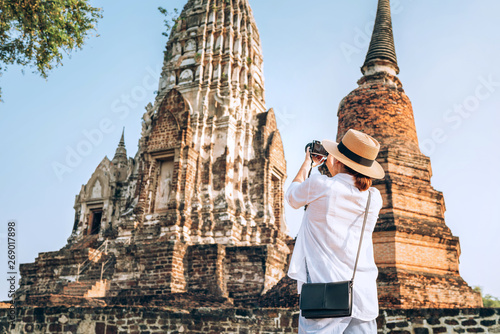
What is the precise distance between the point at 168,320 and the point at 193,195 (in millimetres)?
9564

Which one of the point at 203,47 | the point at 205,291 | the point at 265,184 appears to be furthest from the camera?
the point at 203,47

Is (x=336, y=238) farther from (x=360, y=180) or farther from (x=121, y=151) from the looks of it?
(x=121, y=151)

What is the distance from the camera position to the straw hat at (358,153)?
9.34 ft

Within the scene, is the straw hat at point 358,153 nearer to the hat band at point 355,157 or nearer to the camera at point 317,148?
the hat band at point 355,157

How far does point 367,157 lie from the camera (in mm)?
2877

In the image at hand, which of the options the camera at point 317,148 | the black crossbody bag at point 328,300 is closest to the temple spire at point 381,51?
the camera at point 317,148

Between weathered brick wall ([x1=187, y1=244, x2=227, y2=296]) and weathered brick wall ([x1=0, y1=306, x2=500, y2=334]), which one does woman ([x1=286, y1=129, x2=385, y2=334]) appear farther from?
weathered brick wall ([x1=187, y1=244, x2=227, y2=296])

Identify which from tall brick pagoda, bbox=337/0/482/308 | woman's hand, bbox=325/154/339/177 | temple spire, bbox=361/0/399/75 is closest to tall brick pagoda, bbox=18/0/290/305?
tall brick pagoda, bbox=337/0/482/308

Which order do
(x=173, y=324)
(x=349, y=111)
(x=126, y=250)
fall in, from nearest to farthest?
(x=173, y=324)
(x=349, y=111)
(x=126, y=250)

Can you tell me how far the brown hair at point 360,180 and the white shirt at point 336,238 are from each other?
36 millimetres

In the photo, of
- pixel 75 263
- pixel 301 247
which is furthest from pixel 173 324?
pixel 75 263

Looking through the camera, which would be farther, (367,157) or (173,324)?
(173,324)

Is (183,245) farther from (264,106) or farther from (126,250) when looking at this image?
(264,106)

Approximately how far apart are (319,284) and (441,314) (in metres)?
4.30
